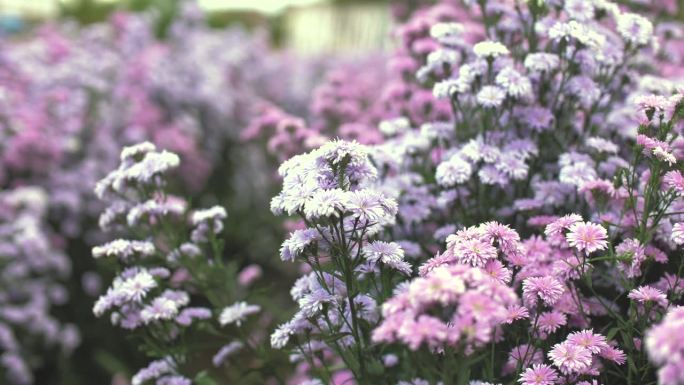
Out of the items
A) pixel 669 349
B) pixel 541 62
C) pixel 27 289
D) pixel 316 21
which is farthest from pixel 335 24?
pixel 669 349

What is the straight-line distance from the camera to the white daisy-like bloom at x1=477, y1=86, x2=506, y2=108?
194 centimetres

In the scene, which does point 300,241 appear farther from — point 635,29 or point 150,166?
point 635,29

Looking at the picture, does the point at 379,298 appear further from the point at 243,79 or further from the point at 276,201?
the point at 243,79

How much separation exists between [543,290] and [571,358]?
17 centimetres

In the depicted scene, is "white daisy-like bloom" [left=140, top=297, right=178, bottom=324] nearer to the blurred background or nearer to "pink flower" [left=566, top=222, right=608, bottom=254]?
"pink flower" [left=566, top=222, right=608, bottom=254]

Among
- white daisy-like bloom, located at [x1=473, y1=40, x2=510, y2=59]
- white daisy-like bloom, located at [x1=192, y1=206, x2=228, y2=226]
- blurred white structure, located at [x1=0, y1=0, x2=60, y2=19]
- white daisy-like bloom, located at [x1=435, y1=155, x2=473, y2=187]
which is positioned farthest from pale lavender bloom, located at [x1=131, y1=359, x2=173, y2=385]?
blurred white structure, located at [x1=0, y1=0, x2=60, y2=19]

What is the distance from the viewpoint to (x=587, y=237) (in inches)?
57.7

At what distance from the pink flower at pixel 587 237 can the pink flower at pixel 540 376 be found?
0.92 feet

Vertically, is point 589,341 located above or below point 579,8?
below

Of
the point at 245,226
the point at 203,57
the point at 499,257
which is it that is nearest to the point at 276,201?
the point at 499,257

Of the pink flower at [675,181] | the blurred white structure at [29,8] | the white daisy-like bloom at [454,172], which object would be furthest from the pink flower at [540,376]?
the blurred white structure at [29,8]

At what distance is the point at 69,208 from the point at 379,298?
116 inches

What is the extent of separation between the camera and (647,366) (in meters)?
1.46

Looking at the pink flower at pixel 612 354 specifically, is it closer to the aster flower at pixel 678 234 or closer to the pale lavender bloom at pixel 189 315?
the aster flower at pixel 678 234
